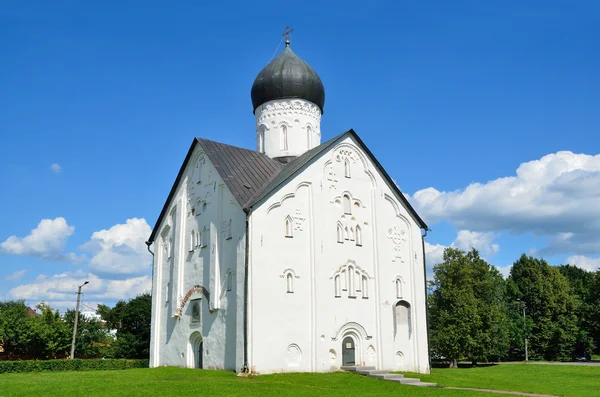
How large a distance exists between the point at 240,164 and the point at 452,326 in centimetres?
2024

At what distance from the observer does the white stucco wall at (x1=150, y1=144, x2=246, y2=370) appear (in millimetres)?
21100

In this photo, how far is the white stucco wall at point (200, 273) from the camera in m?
21.1

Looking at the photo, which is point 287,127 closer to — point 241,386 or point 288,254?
point 288,254

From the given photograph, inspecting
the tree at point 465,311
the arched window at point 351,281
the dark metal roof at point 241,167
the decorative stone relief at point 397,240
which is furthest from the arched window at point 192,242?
the tree at point 465,311

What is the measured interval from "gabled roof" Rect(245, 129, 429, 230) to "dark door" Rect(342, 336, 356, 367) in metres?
6.71

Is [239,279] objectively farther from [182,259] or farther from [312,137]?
[312,137]

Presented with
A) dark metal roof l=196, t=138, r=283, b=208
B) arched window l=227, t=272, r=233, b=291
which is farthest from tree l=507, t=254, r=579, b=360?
arched window l=227, t=272, r=233, b=291

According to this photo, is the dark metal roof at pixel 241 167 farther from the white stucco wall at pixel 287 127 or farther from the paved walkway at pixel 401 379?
the paved walkway at pixel 401 379

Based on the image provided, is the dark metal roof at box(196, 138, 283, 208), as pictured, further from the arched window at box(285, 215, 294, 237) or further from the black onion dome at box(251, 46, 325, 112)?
the black onion dome at box(251, 46, 325, 112)

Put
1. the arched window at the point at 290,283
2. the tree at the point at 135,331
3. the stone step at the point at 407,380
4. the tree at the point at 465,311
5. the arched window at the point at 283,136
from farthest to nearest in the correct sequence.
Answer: the tree at the point at 135,331 → the tree at the point at 465,311 → the arched window at the point at 283,136 → the arched window at the point at 290,283 → the stone step at the point at 407,380

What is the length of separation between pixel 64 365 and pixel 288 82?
18.2 metres

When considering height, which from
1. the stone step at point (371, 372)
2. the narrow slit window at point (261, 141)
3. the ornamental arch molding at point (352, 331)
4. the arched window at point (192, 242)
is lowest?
the stone step at point (371, 372)

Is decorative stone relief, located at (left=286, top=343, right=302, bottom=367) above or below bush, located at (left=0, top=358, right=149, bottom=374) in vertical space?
above

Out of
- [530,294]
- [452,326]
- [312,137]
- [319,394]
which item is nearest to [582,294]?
[530,294]
